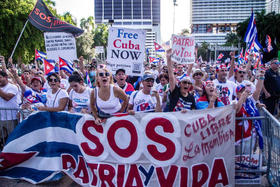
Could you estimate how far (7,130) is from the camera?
4.87 m

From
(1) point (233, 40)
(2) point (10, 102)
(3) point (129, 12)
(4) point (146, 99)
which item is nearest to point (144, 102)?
(4) point (146, 99)

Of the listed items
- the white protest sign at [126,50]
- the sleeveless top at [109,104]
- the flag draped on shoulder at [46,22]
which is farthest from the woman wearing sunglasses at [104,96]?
the flag draped on shoulder at [46,22]

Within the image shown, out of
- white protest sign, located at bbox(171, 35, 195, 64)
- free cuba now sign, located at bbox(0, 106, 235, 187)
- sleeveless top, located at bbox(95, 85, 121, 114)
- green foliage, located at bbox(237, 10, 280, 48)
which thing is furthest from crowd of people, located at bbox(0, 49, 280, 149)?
green foliage, located at bbox(237, 10, 280, 48)

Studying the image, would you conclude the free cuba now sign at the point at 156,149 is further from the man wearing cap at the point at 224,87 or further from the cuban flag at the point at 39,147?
the man wearing cap at the point at 224,87

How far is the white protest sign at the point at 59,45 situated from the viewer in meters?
6.88

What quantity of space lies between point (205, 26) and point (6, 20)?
180m

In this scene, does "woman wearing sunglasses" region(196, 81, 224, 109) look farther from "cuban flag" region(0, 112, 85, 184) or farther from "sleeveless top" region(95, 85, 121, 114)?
"cuban flag" region(0, 112, 85, 184)

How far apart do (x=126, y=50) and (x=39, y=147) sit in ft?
9.26

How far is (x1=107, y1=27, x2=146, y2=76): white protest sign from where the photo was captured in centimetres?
578

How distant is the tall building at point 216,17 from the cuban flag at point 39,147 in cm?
18211

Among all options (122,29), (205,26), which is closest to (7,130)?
(122,29)

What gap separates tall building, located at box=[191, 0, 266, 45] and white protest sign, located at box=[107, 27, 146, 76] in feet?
590

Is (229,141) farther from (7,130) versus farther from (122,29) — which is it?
(7,130)

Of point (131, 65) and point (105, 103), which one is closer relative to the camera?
point (105, 103)
